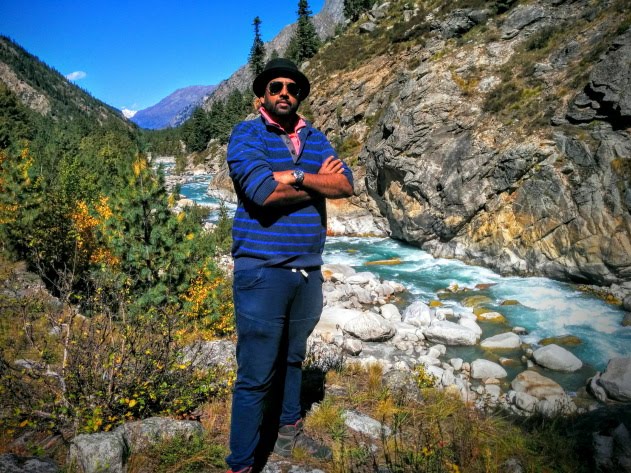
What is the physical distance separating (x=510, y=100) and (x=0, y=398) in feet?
82.0

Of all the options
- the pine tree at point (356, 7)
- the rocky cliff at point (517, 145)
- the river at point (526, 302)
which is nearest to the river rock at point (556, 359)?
the river at point (526, 302)

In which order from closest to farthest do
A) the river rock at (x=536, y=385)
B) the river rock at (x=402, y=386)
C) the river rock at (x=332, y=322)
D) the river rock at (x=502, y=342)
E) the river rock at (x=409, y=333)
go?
the river rock at (x=402, y=386), the river rock at (x=536, y=385), the river rock at (x=502, y=342), the river rock at (x=332, y=322), the river rock at (x=409, y=333)

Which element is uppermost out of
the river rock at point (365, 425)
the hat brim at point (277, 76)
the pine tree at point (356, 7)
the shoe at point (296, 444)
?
the pine tree at point (356, 7)

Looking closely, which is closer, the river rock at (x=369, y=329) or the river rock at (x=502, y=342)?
the river rock at (x=502, y=342)

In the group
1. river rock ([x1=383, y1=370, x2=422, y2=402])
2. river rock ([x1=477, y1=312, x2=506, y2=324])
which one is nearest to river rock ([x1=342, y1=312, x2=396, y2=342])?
river rock ([x1=477, y1=312, x2=506, y2=324])

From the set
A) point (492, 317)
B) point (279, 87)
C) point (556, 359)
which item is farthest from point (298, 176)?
point (492, 317)

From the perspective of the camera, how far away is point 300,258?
291 cm

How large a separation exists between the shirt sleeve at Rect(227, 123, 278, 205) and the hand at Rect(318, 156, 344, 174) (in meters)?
0.48

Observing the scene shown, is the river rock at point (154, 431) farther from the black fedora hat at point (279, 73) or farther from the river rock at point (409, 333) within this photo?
the river rock at point (409, 333)

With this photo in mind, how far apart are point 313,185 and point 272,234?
0.48 metres

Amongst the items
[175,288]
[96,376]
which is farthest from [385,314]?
[96,376]

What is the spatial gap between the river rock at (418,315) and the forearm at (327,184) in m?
10.5

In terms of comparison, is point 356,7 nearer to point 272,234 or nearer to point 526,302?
point 526,302

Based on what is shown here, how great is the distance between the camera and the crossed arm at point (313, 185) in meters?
2.69
